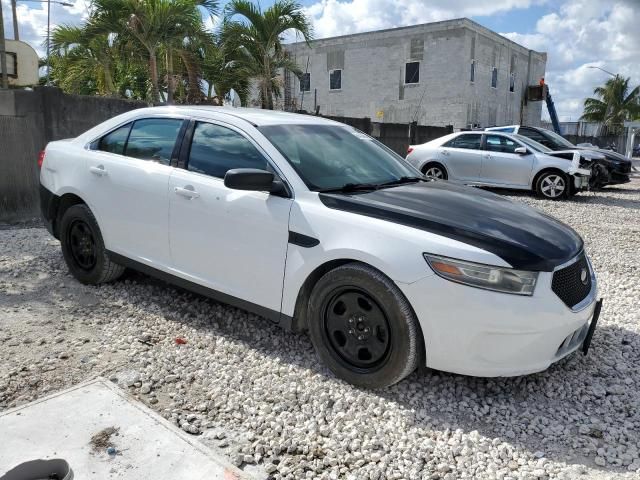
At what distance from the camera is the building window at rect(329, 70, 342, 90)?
36.2 meters

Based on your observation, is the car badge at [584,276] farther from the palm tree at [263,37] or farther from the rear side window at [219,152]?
the palm tree at [263,37]

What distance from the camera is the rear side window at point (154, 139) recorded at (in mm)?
4156

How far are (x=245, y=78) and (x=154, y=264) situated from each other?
11.8 metres

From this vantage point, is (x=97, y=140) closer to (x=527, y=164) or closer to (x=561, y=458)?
(x=561, y=458)

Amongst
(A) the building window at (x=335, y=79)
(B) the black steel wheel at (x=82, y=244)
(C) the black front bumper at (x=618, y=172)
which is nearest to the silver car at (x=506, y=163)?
(C) the black front bumper at (x=618, y=172)

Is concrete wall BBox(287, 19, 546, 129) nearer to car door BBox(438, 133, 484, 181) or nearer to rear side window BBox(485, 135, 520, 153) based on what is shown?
car door BBox(438, 133, 484, 181)

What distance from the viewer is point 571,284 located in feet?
10.1

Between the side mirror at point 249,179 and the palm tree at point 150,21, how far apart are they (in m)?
9.72

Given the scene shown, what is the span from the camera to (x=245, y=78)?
15.0 m

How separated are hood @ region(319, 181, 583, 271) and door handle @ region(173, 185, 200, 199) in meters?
0.99

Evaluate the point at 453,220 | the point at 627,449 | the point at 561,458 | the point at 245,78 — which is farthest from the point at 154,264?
the point at 245,78

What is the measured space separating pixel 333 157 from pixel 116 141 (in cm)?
195

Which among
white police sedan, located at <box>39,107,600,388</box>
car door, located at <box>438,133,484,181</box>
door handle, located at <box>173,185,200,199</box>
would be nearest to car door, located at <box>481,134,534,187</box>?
car door, located at <box>438,133,484,181</box>

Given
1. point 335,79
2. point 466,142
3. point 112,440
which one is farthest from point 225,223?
point 335,79
